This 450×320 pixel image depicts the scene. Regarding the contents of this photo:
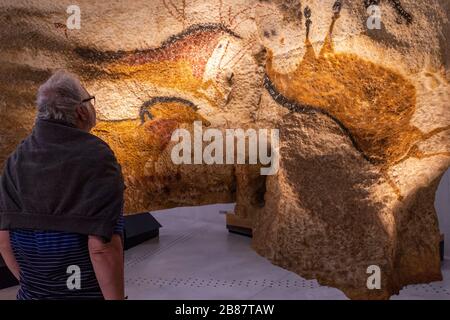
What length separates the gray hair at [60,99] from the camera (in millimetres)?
1143

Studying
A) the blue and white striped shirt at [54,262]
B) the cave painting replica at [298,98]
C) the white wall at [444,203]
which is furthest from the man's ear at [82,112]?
the white wall at [444,203]

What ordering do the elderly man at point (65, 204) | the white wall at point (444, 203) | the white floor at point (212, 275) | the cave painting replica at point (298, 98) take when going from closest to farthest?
the elderly man at point (65, 204) → the cave painting replica at point (298, 98) → the white floor at point (212, 275) → the white wall at point (444, 203)

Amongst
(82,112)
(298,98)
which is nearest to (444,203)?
(298,98)

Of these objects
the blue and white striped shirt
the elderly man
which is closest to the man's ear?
the elderly man

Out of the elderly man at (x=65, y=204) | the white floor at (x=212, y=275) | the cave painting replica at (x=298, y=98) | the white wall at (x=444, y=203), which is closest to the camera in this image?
the elderly man at (x=65, y=204)

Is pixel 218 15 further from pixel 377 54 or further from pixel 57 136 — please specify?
pixel 57 136

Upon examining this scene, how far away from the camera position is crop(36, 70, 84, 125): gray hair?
3.75ft

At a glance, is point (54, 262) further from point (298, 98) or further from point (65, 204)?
point (298, 98)

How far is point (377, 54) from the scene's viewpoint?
191 centimetres

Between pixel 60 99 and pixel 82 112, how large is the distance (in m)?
0.06

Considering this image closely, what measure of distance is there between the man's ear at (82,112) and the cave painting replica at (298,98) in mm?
1087

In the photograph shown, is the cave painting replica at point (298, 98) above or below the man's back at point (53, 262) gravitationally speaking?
above

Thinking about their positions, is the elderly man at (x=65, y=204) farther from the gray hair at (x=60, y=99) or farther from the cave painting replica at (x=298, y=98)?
the cave painting replica at (x=298, y=98)
